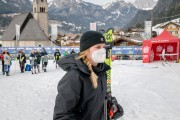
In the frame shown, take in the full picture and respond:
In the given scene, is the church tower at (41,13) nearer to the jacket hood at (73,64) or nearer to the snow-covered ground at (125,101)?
the snow-covered ground at (125,101)

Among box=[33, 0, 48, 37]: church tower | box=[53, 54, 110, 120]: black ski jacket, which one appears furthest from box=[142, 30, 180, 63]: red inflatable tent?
box=[33, 0, 48, 37]: church tower

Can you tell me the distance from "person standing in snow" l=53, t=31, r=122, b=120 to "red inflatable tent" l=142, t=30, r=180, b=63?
25.0 m

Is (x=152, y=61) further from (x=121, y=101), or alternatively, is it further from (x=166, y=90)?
(x=121, y=101)

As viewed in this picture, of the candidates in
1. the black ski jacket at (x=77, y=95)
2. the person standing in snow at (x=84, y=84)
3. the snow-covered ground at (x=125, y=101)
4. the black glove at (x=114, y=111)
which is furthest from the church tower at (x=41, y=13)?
the black ski jacket at (x=77, y=95)

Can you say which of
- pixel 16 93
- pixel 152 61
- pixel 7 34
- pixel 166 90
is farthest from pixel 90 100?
pixel 7 34

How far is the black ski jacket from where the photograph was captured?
85.5 inches

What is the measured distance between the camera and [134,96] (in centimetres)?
1020

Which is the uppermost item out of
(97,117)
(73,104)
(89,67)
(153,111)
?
(89,67)

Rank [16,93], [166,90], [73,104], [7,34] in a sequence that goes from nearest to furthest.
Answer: [73,104] → [16,93] → [166,90] → [7,34]

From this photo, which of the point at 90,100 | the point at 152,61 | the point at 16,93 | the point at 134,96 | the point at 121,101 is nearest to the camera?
the point at 90,100

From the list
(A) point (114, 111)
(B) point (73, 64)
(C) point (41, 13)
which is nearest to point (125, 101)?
(A) point (114, 111)

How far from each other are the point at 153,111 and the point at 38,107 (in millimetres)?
3642

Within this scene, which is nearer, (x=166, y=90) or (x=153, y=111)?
(x=153, y=111)

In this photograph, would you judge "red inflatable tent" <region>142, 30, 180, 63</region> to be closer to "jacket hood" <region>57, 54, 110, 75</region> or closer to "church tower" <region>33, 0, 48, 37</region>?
"jacket hood" <region>57, 54, 110, 75</region>
